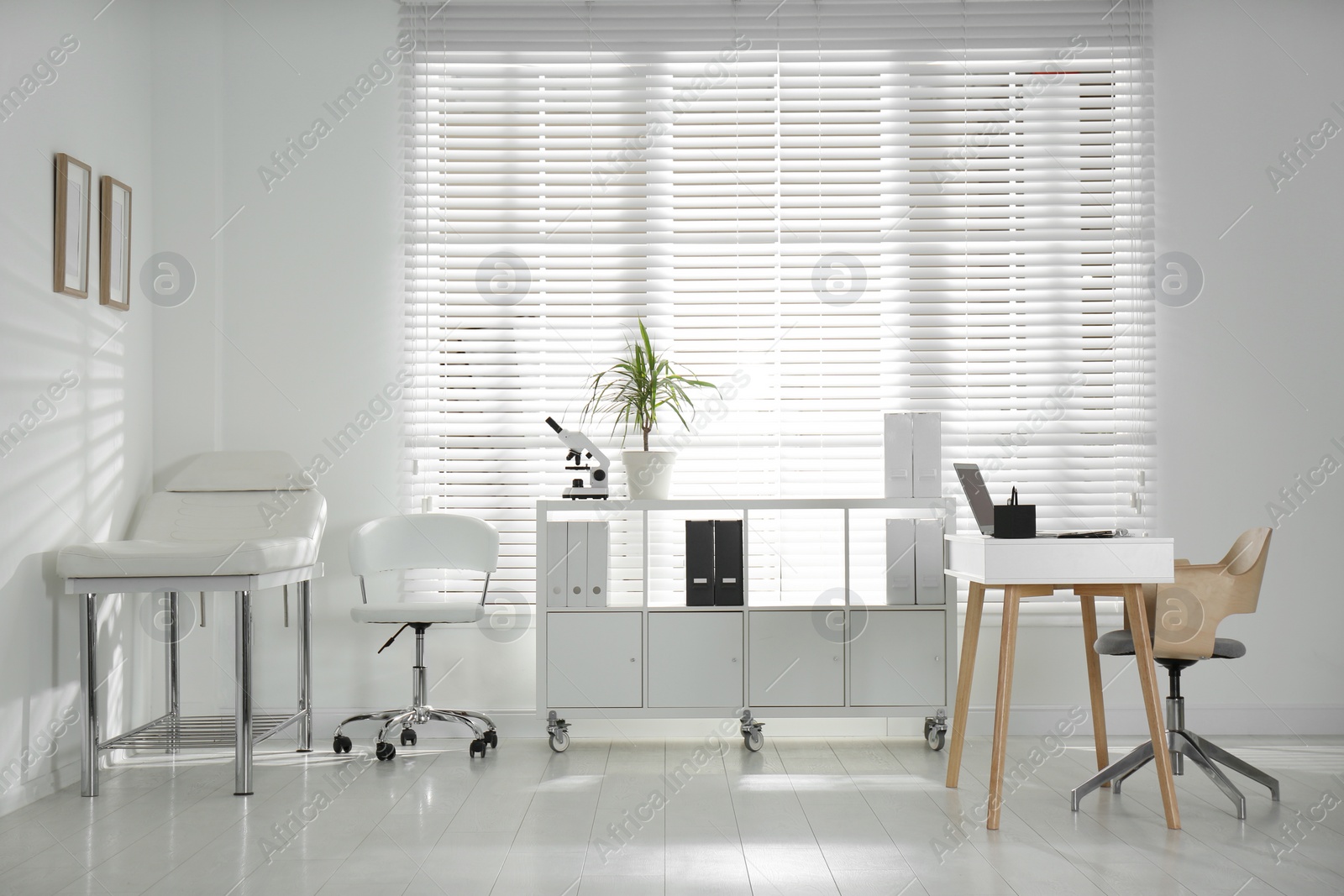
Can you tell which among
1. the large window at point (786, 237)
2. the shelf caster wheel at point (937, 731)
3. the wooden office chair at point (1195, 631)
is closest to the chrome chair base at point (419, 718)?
the large window at point (786, 237)

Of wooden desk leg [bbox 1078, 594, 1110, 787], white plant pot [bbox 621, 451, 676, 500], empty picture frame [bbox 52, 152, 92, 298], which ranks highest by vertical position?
empty picture frame [bbox 52, 152, 92, 298]

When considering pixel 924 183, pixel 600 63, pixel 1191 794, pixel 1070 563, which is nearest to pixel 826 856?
pixel 1070 563

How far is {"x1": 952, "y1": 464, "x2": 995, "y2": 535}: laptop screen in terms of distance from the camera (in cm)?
309

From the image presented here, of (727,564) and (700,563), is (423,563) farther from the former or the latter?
(727,564)

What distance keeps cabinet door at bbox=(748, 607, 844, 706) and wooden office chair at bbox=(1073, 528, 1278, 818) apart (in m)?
0.95

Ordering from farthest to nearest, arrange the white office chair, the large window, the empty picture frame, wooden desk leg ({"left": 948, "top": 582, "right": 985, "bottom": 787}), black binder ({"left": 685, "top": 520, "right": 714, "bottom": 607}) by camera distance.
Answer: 1. the large window
2. black binder ({"left": 685, "top": 520, "right": 714, "bottom": 607})
3. the white office chair
4. the empty picture frame
5. wooden desk leg ({"left": 948, "top": 582, "right": 985, "bottom": 787})

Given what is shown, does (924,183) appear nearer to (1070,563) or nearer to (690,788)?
(1070,563)

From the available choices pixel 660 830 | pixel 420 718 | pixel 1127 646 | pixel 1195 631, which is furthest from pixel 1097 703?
pixel 420 718

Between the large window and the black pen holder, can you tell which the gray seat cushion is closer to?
the black pen holder

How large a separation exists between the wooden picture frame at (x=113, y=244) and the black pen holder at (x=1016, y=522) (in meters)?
3.24

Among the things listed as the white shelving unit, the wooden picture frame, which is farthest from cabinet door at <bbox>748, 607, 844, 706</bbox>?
the wooden picture frame

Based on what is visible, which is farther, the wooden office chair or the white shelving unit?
the white shelving unit

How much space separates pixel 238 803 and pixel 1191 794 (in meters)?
2.99

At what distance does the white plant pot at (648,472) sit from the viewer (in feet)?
12.5
